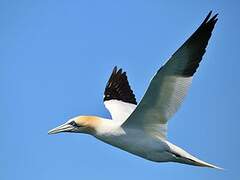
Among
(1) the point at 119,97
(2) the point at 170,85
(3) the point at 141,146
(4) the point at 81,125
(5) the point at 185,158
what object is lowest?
(5) the point at 185,158

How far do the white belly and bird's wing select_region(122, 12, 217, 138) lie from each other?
0.23 meters

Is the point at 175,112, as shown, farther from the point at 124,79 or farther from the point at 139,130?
the point at 124,79

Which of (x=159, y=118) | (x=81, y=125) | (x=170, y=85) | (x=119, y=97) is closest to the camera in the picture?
(x=170, y=85)

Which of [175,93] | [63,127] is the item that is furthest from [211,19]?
[63,127]

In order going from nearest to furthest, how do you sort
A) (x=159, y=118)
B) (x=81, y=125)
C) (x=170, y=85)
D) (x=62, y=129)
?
(x=170, y=85) → (x=159, y=118) → (x=81, y=125) → (x=62, y=129)

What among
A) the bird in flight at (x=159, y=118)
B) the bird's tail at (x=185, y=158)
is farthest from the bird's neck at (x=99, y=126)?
the bird's tail at (x=185, y=158)

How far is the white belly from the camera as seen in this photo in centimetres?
1172

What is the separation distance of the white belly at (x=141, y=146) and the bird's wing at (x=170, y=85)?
230mm

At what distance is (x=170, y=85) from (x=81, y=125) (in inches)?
76.1

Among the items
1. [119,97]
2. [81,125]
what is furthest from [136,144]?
[119,97]

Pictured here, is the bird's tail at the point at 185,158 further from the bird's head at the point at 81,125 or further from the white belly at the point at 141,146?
the bird's head at the point at 81,125

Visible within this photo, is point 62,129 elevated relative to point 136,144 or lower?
elevated

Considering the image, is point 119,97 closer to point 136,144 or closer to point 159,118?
point 159,118

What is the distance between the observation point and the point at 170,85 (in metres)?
11.3
